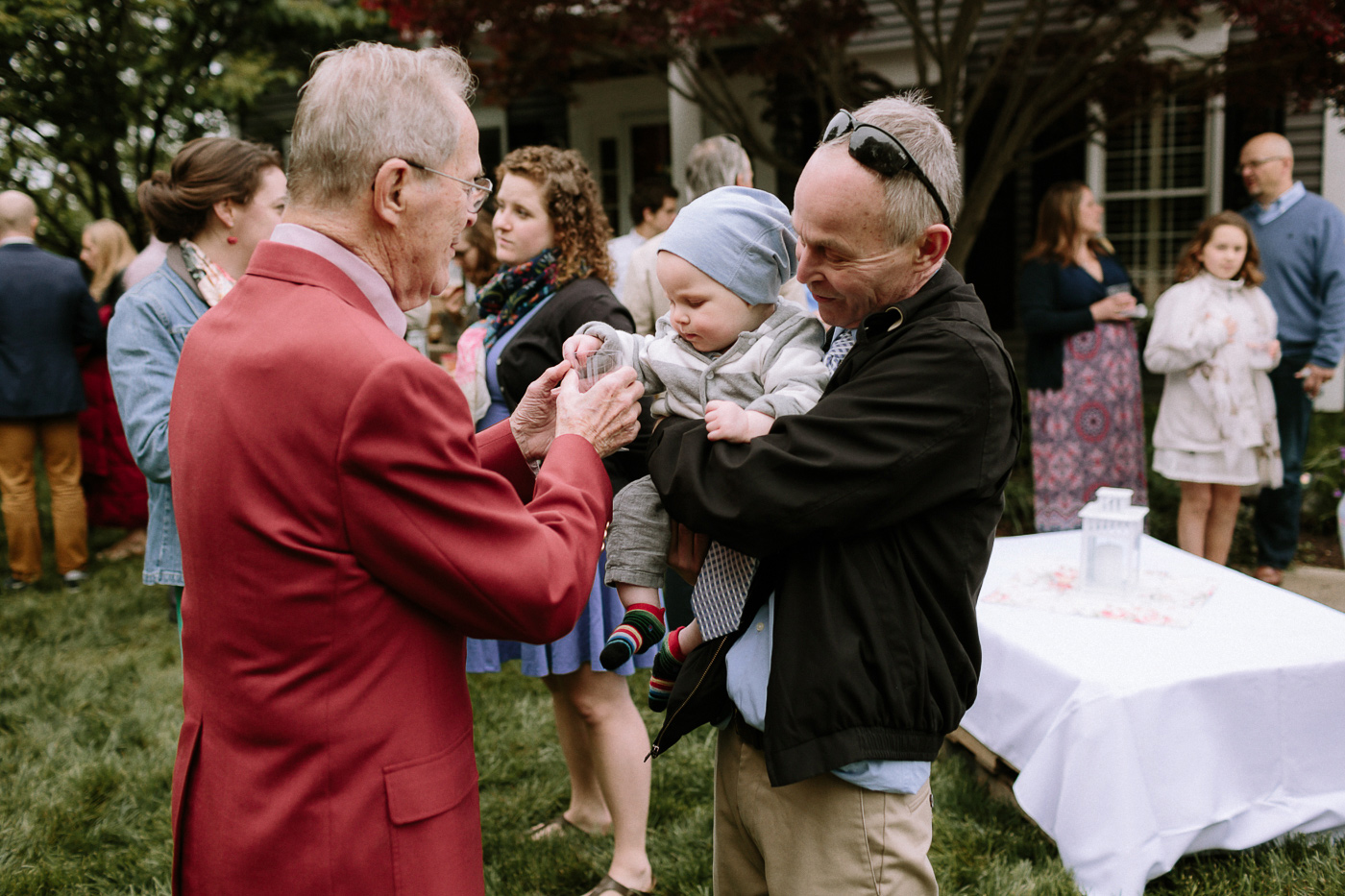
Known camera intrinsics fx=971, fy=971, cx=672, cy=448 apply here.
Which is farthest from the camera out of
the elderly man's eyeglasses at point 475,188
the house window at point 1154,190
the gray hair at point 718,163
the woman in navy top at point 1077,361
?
the house window at point 1154,190

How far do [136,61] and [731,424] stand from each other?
1214cm

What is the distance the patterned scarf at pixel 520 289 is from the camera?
10.5 feet

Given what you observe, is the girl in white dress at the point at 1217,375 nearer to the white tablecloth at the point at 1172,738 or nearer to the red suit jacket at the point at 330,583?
the white tablecloth at the point at 1172,738

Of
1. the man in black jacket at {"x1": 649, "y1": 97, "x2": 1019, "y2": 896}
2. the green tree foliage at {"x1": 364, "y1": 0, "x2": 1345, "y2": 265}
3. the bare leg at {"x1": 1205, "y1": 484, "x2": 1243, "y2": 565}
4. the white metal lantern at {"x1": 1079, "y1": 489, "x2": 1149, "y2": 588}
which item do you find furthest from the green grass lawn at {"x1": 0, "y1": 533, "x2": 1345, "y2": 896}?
the green tree foliage at {"x1": 364, "y1": 0, "x2": 1345, "y2": 265}

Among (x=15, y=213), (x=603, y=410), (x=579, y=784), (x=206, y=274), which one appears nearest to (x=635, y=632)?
(x=603, y=410)

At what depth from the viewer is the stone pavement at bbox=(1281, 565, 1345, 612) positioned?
18.7 feet

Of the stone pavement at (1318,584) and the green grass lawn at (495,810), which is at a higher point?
the stone pavement at (1318,584)

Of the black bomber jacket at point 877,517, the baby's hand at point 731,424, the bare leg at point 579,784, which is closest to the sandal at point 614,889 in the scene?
the bare leg at point 579,784

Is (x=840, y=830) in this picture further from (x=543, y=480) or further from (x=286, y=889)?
(x=286, y=889)

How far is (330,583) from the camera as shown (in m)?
1.39

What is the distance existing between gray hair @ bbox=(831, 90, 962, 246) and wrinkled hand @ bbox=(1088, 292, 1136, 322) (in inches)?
194

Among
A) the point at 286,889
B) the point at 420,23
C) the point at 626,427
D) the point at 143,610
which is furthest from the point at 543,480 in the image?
the point at 420,23

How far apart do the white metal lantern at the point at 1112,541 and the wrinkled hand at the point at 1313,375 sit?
307 cm

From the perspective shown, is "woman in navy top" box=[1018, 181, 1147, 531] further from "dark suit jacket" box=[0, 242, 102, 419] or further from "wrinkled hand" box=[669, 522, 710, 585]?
"dark suit jacket" box=[0, 242, 102, 419]
